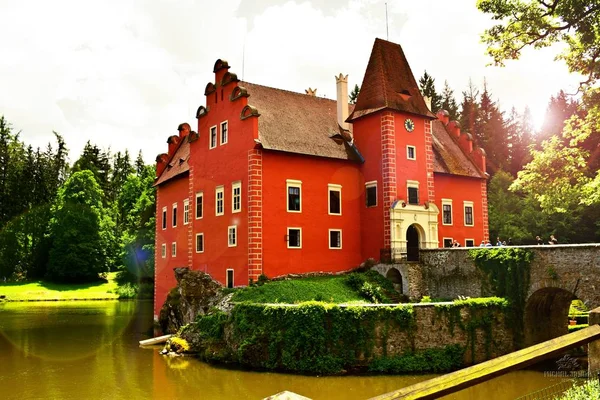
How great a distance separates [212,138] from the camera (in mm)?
31625

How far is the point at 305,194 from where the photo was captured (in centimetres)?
2880

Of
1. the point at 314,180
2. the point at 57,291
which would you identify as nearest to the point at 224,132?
the point at 314,180

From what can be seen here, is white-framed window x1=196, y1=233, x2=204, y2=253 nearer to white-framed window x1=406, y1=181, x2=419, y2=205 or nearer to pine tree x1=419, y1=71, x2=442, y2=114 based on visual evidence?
white-framed window x1=406, y1=181, x2=419, y2=205

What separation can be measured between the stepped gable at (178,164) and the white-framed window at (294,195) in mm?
9338

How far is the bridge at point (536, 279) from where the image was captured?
67.6ft

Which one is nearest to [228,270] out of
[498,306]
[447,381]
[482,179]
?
[498,306]

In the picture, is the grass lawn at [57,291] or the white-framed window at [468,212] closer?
the white-framed window at [468,212]

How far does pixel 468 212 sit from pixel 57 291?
144 feet

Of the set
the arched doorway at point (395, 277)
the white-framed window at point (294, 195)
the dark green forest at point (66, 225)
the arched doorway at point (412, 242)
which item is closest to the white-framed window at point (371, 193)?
the arched doorway at point (412, 242)

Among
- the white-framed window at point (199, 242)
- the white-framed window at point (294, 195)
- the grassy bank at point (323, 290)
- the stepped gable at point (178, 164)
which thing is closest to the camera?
the grassy bank at point (323, 290)

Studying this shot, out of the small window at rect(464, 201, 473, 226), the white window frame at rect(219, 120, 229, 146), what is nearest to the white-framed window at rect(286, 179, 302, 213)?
the white window frame at rect(219, 120, 229, 146)

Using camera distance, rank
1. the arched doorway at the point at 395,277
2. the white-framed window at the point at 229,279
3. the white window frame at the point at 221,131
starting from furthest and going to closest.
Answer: the white window frame at the point at 221,131 < the white-framed window at the point at 229,279 < the arched doorway at the point at 395,277

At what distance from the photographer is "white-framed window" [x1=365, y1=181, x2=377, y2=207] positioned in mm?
29969

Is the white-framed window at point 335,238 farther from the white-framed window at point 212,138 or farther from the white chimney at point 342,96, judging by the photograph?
the white-framed window at point 212,138
